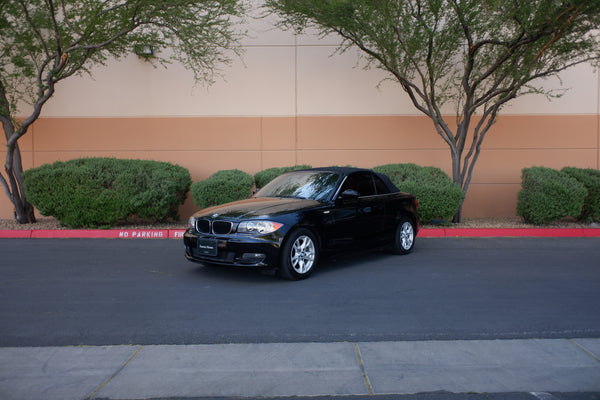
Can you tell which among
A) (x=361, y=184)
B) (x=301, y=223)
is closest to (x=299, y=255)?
(x=301, y=223)

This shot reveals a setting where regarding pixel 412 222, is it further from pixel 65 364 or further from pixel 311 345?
pixel 65 364

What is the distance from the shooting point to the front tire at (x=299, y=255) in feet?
22.0

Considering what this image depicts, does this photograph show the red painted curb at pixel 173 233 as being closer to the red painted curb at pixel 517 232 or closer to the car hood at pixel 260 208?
the red painted curb at pixel 517 232

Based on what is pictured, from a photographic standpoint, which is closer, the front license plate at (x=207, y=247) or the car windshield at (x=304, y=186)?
the front license plate at (x=207, y=247)

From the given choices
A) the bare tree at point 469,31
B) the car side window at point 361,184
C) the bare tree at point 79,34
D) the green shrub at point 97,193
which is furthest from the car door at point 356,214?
the green shrub at point 97,193

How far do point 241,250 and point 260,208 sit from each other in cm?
70

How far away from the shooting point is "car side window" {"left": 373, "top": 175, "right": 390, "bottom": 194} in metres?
8.65

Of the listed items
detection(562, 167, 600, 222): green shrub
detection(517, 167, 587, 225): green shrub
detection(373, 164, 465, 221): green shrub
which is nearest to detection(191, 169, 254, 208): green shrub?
detection(373, 164, 465, 221): green shrub

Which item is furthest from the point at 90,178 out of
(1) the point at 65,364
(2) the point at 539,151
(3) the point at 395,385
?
(2) the point at 539,151

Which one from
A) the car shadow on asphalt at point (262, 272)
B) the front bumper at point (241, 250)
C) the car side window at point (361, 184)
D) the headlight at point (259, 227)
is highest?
the car side window at point (361, 184)

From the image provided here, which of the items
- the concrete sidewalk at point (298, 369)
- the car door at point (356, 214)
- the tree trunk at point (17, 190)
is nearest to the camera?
the concrete sidewalk at point (298, 369)

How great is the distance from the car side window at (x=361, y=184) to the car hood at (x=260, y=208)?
82 centimetres

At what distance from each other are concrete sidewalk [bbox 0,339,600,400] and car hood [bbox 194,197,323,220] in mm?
2599

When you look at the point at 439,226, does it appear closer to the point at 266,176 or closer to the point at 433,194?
the point at 433,194
